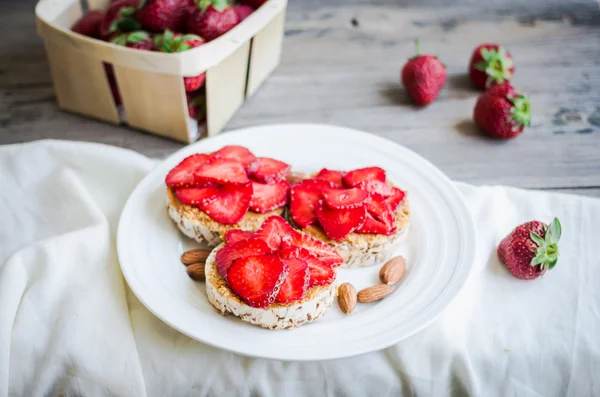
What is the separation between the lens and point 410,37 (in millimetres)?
2320

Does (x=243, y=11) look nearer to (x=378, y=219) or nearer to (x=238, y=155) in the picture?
(x=238, y=155)

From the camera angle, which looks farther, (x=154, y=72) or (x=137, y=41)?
(x=137, y=41)

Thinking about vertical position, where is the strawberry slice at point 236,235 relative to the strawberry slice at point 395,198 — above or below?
above

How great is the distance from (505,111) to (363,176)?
0.63 m

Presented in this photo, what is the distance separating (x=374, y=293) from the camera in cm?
124

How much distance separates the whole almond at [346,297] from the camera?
121cm

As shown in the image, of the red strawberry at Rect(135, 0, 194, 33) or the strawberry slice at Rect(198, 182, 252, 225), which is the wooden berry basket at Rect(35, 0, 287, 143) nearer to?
the red strawberry at Rect(135, 0, 194, 33)

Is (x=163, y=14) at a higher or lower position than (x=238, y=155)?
higher

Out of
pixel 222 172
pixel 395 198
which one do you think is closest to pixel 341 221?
pixel 395 198

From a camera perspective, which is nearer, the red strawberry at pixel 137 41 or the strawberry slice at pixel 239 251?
the strawberry slice at pixel 239 251

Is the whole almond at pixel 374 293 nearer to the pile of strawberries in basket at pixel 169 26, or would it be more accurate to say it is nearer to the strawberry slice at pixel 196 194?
the strawberry slice at pixel 196 194

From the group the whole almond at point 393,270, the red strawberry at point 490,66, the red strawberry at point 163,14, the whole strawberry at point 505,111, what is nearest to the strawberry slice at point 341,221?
the whole almond at point 393,270

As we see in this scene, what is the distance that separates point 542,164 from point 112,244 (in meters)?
1.20

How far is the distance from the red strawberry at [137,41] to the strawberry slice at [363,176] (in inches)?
28.3
